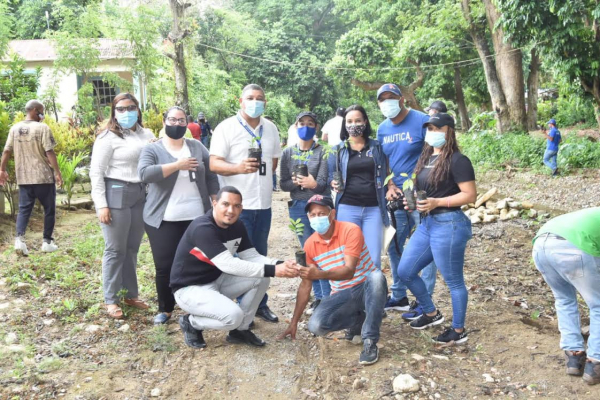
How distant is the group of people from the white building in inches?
610

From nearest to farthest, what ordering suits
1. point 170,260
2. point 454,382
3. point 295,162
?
point 454,382 → point 170,260 → point 295,162

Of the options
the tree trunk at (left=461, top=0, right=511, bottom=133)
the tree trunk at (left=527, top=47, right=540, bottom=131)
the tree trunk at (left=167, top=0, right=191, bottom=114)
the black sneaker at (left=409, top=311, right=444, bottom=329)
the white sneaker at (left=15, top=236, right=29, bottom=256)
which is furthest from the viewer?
the tree trunk at (left=527, top=47, right=540, bottom=131)

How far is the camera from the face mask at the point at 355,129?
4587mm

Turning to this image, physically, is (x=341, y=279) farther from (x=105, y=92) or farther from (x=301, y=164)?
(x=105, y=92)

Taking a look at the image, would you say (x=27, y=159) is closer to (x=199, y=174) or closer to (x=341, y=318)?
(x=199, y=174)

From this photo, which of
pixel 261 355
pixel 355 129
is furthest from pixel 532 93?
pixel 261 355

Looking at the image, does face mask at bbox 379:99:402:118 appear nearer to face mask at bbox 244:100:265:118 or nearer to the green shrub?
face mask at bbox 244:100:265:118

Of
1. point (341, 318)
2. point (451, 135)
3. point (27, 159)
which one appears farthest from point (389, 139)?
point (27, 159)

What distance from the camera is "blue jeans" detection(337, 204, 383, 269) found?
4609 millimetres

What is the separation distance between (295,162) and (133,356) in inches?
84.5

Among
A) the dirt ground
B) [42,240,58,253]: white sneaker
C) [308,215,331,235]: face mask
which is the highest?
[308,215,331,235]: face mask

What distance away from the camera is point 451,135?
4203 mm

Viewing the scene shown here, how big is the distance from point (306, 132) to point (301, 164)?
33cm

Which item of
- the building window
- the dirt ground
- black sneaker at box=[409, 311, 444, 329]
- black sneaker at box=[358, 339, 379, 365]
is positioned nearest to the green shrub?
the dirt ground
